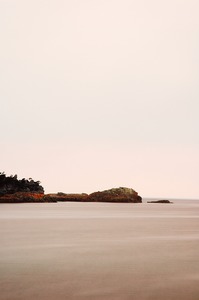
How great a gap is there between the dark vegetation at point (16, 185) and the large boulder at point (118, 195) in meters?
21.5

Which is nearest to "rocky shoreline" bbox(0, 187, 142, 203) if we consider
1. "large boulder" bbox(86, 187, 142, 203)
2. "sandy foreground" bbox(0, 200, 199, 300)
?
"large boulder" bbox(86, 187, 142, 203)

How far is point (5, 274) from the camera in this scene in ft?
44.8

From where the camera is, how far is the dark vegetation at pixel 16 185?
428 ft

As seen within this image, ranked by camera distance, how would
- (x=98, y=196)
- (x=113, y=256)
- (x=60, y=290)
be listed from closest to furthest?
(x=60, y=290)
(x=113, y=256)
(x=98, y=196)

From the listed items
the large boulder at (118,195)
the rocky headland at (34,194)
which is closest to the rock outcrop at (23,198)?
the rocky headland at (34,194)

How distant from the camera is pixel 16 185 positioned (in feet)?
441

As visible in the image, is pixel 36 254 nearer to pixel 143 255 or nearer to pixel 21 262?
pixel 21 262

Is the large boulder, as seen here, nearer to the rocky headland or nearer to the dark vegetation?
the rocky headland

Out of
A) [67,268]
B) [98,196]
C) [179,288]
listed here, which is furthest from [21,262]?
[98,196]

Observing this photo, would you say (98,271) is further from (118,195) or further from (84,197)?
(84,197)

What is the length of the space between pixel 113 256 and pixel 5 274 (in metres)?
6.55

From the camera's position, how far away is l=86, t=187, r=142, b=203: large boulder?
475 ft

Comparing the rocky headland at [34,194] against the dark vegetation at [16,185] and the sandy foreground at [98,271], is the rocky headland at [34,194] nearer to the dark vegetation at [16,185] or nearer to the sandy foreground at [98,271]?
the dark vegetation at [16,185]

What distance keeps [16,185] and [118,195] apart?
1358 inches
